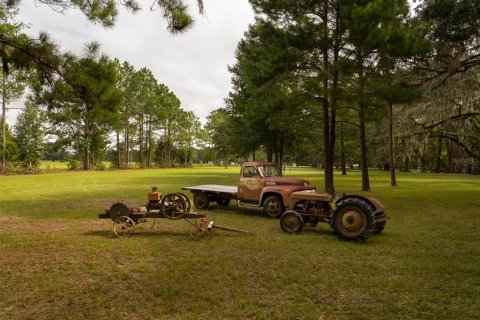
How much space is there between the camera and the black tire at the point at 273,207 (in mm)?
11391

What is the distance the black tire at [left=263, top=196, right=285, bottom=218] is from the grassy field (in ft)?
4.51

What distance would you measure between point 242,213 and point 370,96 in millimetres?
7733

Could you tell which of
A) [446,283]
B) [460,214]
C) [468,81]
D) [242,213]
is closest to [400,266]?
[446,283]

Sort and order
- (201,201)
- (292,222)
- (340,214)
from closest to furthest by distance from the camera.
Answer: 1. (340,214)
2. (292,222)
3. (201,201)

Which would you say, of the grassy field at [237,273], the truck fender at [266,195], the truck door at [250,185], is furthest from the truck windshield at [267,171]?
the grassy field at [237,273]

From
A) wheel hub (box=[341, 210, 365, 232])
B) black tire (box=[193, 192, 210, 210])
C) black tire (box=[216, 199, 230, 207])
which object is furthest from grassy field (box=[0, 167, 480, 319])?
black tire (box=[216, 199, 230, 207])

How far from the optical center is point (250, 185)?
12.2 metres

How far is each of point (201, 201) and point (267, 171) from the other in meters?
3.05

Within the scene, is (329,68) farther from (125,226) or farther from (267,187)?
(125,226)

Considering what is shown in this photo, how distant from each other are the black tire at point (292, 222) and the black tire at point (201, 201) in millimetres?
4876

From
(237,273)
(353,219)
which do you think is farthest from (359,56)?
(237,273)

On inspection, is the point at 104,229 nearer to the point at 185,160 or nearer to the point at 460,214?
the point at 460,214

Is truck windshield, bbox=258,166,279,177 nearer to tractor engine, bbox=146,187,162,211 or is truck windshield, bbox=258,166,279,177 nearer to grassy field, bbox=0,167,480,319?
grassy field, bbox=0,167,480,319

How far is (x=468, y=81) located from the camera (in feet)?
49.7
